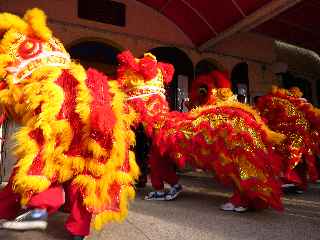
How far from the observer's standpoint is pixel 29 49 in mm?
1880

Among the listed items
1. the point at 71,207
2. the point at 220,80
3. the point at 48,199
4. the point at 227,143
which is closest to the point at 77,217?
the point at 71,207

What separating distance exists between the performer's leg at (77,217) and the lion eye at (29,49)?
786mm

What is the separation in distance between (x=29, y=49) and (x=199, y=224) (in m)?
1.57

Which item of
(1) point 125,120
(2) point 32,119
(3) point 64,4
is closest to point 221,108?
(1) point 125,120

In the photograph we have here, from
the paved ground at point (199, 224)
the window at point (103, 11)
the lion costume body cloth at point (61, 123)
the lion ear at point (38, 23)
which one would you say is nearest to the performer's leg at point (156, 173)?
the paved ground at point (199, 224)

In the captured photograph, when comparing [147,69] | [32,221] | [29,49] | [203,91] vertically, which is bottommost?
[32,221]

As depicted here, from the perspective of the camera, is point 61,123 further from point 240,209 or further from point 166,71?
point 166,71

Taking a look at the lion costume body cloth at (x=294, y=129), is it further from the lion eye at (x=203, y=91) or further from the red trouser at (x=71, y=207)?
the red trouser at (x=71, y=207)

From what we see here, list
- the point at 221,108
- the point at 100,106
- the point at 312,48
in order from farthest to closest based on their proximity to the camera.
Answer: the point at 312,48 < the point at 221,108 < the point at 100,106

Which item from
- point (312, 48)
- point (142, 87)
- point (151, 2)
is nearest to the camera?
point (142, 87)

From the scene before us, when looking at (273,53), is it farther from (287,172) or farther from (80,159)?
(80,159)

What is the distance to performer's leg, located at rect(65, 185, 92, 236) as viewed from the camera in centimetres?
170

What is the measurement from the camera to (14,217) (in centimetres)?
188

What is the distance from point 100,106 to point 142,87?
1705 mm
